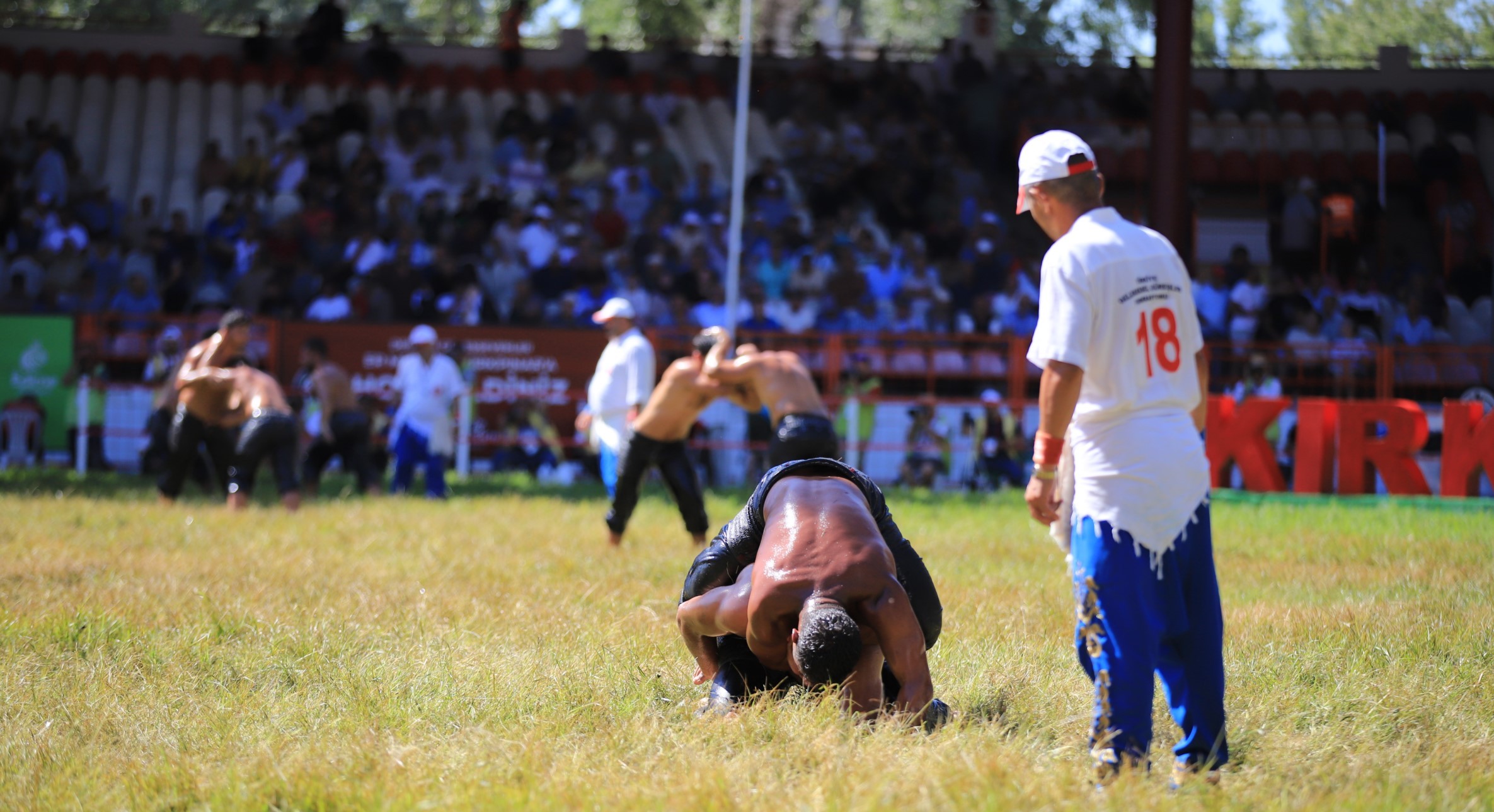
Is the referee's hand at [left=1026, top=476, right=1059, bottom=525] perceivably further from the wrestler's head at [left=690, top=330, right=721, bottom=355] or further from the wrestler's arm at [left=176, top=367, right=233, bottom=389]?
the wrestler's arm at [left=176, top=367, right=233, bottom=389]

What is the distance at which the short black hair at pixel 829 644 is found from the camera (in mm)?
4160

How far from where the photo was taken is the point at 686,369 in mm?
9602

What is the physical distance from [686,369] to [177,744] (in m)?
5.55

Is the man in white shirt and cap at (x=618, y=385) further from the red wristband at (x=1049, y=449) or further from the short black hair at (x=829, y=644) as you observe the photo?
the red wristband at (x=1049, y=449)

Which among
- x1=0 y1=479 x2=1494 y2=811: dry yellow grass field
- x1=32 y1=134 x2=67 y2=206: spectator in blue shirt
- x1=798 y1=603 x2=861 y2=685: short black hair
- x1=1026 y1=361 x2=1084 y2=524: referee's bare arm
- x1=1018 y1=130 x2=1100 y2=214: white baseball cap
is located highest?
x1=32 y1=134 x2=67 y2=206: spectator in blue shirt

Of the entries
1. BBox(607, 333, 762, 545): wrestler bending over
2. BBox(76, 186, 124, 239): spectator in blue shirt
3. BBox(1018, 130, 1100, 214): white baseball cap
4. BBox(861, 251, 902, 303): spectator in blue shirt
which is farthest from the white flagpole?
BBox(1018, 130, 1100, 214): white baseball cap

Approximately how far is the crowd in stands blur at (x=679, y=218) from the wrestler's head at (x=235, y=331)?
17.6ft

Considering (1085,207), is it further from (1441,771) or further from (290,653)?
(290,653)

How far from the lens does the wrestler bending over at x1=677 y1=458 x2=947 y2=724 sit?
170 inches

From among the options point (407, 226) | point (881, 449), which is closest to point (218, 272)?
point (407, 226)

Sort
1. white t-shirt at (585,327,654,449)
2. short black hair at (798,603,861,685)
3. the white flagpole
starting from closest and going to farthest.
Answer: short black hair at (798,603,861,685) → white t-shirt at (585,327,654,449) → the white flagpole

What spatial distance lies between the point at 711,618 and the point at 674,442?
208 inches

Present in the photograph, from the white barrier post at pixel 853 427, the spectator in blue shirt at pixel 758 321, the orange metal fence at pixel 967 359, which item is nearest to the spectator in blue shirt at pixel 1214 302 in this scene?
the orange metal fence at pixel 967 359

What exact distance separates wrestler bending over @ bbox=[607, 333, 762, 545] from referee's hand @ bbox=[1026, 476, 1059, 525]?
5.71 metres
